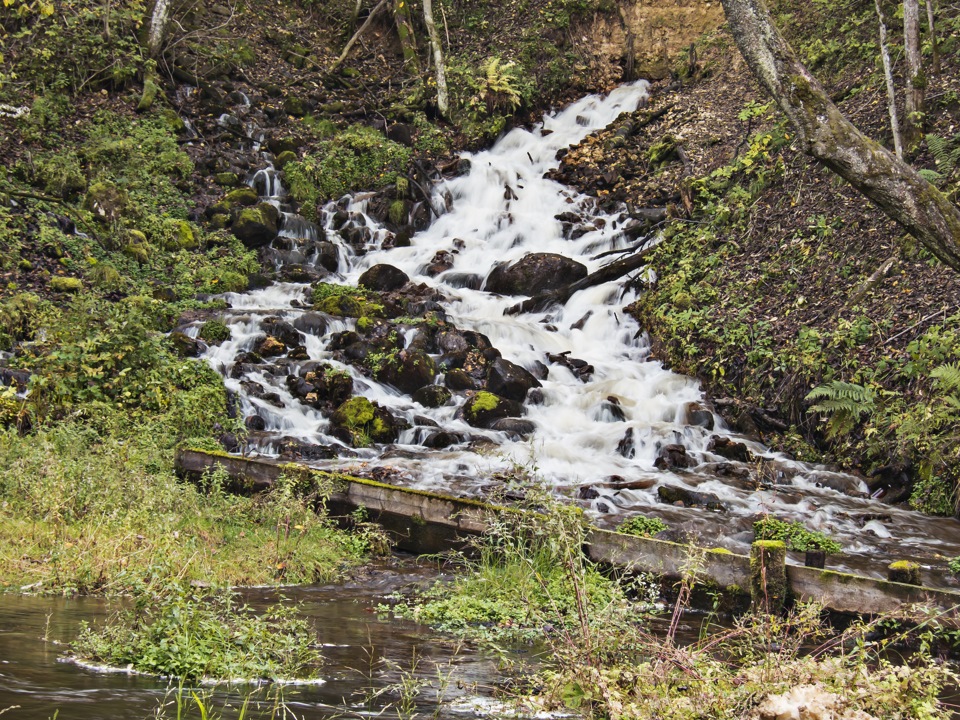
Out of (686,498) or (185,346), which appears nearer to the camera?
(686,498)

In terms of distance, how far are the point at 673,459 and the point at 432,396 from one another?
167 inches

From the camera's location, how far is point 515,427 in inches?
517

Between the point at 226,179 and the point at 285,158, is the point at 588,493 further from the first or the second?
the point at 285,158

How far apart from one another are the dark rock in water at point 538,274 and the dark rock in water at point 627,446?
5.85 metres

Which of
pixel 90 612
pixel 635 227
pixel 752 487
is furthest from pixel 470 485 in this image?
pixel 635 227

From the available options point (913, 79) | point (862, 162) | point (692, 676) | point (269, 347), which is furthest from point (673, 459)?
point (692, 676)

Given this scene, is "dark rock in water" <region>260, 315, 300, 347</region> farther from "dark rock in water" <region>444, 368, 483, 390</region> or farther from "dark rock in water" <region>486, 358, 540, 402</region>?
"dark rock in water" <region>486, 358, 540, 402</region>

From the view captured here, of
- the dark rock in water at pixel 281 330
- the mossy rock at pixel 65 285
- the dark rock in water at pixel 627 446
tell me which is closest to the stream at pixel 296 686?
the dark rock in water at pixel 627 446

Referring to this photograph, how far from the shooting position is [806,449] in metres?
12.2

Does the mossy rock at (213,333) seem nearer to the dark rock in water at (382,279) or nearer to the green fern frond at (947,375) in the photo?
the dark rock in water at (382,279)

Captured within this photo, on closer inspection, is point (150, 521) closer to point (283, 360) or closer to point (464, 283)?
point (283, 360)

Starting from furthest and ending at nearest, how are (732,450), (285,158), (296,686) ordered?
(285,158) < (732,450) < (296,686)

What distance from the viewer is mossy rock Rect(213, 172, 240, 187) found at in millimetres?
20422

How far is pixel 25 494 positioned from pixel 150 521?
1255 millimetres
